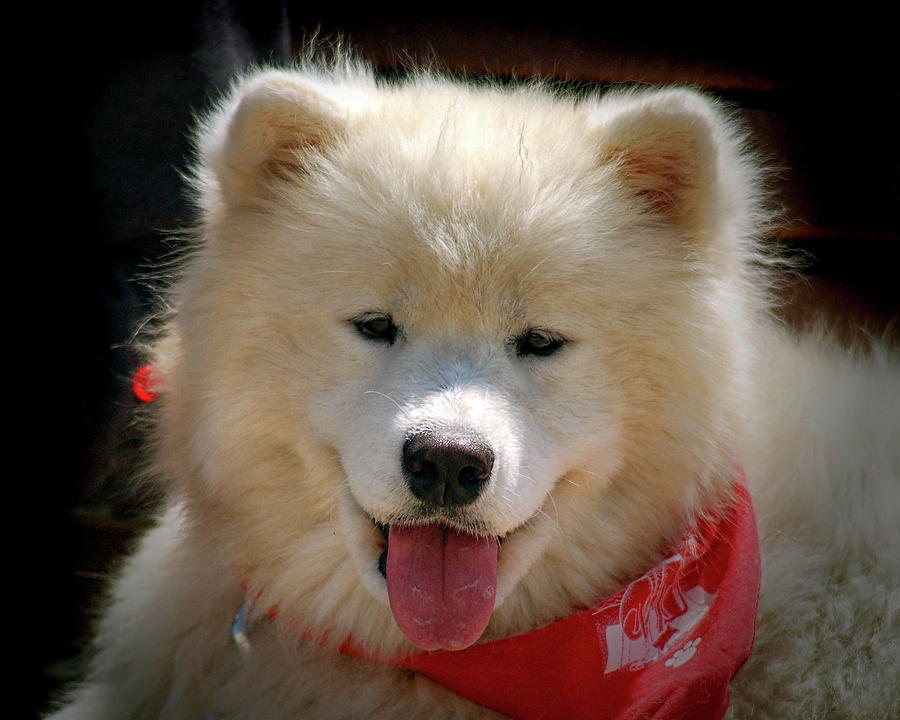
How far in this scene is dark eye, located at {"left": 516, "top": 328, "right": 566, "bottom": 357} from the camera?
207 centimetres

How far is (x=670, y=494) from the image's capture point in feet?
7.46

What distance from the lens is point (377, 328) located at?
208cm

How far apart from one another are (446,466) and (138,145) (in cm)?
203

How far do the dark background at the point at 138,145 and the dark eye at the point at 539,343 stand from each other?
Answer: 1.34 m

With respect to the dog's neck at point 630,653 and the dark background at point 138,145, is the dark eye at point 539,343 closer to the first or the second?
the dog's neck at point 630,653

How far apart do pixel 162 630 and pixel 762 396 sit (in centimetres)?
196

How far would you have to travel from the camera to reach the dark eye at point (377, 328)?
2.07 metres

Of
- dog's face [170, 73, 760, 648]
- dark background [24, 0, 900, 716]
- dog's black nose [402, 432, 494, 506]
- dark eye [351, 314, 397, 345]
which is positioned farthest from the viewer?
dark background [24, 0, 900, 716]

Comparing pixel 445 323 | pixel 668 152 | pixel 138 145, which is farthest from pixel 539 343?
pixel 138 145

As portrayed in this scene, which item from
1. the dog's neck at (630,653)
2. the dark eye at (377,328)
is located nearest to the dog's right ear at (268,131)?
the dark eye at (377,328)

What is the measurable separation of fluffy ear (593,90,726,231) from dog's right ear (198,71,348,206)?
704 millimetres

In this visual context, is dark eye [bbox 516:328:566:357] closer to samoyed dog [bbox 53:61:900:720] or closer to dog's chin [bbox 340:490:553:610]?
samoyed dog [bbox 53:61:900:720]

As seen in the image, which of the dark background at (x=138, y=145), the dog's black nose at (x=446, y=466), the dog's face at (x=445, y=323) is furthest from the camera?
the dark background at (x=138, y=145)

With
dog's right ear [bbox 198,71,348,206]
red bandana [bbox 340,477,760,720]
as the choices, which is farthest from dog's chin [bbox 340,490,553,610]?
dog's right ear [bbox 198,71,348,206]
